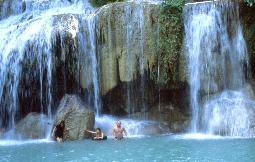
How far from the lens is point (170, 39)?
1867 centimetres

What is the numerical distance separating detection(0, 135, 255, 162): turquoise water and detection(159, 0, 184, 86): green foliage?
297cm

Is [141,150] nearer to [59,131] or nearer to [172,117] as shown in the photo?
[59,131]

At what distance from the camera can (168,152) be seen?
41.7ft

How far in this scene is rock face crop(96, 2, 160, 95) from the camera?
1881cm

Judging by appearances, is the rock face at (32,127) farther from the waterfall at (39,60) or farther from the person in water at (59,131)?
the person in water at (59,131)

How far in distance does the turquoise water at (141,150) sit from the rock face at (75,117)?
769 mm

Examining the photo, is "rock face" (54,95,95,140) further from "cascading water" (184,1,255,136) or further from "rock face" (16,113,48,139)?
"cascading water" (184,1,255,136)

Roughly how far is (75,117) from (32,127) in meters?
2.13

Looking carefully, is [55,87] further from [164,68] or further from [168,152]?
[168,152]

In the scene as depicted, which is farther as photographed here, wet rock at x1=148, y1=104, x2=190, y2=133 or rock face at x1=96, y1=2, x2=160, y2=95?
rock face at x1=96, y1=2, x2=160, y2=95

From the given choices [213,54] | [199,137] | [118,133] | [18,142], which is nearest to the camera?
[199,137]

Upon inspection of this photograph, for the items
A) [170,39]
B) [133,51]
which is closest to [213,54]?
[170,39]

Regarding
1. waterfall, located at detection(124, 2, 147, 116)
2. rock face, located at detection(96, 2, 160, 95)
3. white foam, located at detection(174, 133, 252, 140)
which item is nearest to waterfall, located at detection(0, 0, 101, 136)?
rock face, located at detection(96, 2, 160, 95)

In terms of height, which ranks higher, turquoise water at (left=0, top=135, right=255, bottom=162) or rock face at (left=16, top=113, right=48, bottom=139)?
rock face at (left=16, top=113, right=48, bottom=139)
